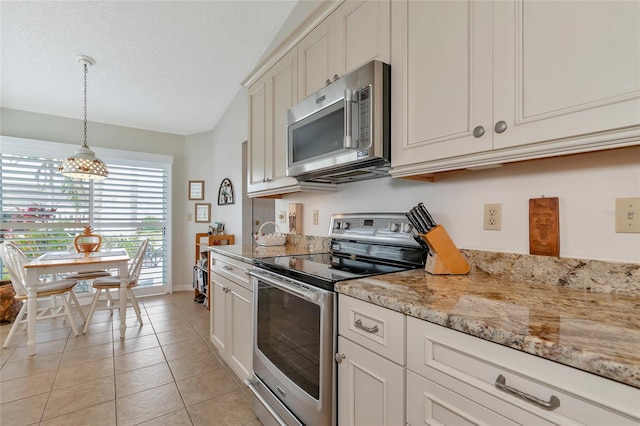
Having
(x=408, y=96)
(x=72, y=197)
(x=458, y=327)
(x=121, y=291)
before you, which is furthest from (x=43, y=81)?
(x=458, y=327)

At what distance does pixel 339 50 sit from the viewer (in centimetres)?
167

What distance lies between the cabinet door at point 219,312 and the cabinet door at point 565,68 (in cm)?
197

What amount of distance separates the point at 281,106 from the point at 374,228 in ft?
3.87

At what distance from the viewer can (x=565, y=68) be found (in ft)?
2.83

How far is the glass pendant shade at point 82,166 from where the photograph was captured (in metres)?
2.78

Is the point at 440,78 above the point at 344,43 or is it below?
below

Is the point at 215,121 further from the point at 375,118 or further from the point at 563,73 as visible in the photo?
the point at 563,73

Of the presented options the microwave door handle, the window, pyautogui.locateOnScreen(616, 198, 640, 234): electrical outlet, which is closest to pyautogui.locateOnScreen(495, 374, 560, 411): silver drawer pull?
pyautogui.locateOnScreen(616, 198, 640, 234): electrical outlet

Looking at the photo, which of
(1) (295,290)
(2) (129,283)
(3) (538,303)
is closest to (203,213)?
(2) (129,283)

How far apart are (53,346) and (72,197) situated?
83.5 inches

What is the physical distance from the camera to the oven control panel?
1513 millimetres

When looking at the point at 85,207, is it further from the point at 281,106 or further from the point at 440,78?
the point at 440,78

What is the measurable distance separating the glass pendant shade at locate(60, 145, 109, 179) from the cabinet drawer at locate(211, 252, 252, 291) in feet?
5.17

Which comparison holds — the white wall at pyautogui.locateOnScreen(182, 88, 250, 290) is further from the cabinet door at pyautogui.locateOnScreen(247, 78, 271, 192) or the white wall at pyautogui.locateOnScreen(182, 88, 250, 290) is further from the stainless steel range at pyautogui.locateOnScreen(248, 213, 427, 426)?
the stainless steel range at pyautogui.locateOnScreen(248, 213, 427, 426)
